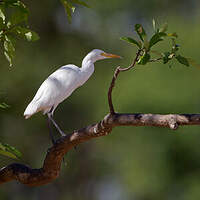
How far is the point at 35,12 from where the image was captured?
1900cm

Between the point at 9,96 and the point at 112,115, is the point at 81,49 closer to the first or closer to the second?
the point at 9,96

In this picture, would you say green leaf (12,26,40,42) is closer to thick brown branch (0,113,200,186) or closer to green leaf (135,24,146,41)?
green leaf (135,24,146,41)

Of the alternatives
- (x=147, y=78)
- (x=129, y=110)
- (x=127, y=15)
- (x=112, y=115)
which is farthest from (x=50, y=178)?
(x=127, y=15)

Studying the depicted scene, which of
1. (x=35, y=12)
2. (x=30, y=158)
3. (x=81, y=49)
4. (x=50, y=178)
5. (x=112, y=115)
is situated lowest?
(x=30, y=158)

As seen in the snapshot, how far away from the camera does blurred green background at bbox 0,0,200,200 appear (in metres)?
16.8

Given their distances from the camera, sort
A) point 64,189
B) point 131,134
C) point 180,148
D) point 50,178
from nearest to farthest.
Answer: point 50,178 < point 180,148 < point 131,134 < point 64,189

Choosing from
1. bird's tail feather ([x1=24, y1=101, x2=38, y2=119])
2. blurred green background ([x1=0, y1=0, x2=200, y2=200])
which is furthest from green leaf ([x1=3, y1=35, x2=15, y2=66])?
blurred green background ([x1=0, y1=0, x2=200, y2=200])

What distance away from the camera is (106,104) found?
56.0 ft

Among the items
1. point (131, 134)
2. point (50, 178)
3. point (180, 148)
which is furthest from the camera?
point (131, 134)

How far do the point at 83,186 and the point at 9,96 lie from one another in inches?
237

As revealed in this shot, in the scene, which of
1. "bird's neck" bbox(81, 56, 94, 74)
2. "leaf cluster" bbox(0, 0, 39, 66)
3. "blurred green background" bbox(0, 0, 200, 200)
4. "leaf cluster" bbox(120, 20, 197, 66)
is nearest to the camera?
"leaf cluster" bbox(120, 20, 197, 66)

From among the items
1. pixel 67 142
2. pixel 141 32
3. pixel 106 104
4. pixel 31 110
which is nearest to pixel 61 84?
pixel 31 110

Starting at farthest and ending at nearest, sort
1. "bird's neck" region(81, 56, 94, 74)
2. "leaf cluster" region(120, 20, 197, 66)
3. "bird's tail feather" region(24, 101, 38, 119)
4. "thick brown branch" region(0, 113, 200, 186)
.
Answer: "bird's neck" region(81, 56, 94, 74) → "bird's tail feather" region(24, 101, 38, 119) → "thick brown branch" region(0, 113, 200, 186) → "leaf cluster" region(120, 20, 197, 66)

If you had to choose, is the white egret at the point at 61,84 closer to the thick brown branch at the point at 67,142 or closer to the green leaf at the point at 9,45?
the thick brown branch at the point at 67,142
